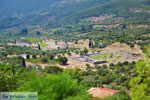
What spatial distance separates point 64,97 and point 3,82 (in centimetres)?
844

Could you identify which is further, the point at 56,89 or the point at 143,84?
the point at 56,89

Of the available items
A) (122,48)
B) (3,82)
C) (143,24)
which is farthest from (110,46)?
(3,82)

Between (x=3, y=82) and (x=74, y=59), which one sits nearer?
(x=3, y=82)

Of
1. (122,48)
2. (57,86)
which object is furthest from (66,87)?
(122,48)

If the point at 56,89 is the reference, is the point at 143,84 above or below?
above

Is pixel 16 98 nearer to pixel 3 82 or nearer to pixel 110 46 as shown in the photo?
pixel 3 82

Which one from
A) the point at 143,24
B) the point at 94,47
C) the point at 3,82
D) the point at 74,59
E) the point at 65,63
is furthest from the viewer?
the point at 143,24

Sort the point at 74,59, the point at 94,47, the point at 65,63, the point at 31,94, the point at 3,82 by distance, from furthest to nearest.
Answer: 1. the point at 94,47
2. the point at 74,59
3. the point at 65,63
4. the point at 3,82
5. the point at 31,94

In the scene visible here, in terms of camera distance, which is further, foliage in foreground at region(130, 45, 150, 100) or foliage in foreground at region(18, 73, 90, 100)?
foliage in foreground at region(18, 73, 90, 100)

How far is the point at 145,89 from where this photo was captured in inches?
508

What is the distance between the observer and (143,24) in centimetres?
12838

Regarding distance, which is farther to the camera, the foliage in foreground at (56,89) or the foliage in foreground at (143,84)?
the foliage in foreground at (56,89)

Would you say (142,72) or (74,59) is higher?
(142,72)

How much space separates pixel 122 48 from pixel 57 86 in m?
70.6
